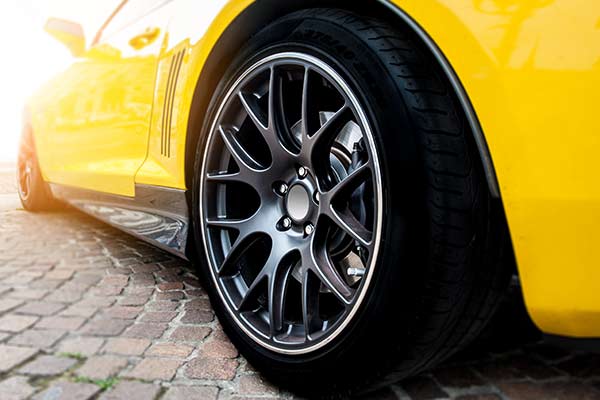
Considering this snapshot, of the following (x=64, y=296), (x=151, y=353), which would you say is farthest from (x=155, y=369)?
(x=64, y=296)

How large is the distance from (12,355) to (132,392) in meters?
0.51

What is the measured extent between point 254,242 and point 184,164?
0.45 meters

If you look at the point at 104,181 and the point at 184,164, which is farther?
the point at 104,181

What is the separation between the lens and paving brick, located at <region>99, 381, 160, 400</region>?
138cm

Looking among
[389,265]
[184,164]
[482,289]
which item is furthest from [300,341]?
[184,164]

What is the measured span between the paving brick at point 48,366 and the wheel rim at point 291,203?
0.52 metres

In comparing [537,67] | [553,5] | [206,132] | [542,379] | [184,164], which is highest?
[553,5]

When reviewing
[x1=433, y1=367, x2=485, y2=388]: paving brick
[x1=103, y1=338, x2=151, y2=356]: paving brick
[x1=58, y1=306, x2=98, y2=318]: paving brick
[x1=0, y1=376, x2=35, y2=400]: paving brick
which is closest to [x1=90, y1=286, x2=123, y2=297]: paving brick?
[x1=58, y1=306, x2=98, y2=318]: paving brick

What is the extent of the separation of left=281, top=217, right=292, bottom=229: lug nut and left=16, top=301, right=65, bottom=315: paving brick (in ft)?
3.71

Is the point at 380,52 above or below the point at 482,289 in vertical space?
above

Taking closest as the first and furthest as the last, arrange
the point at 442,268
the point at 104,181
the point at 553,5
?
1. the point at 553,5
2. the point at 442,268
3. the point at 104,181

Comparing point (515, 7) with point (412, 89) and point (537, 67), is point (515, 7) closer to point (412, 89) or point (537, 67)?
point (537, 67)

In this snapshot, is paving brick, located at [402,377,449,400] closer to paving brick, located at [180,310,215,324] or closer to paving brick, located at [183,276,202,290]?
paving brick, located at [180,310,215,324]

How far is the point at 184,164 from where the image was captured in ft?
6.13
